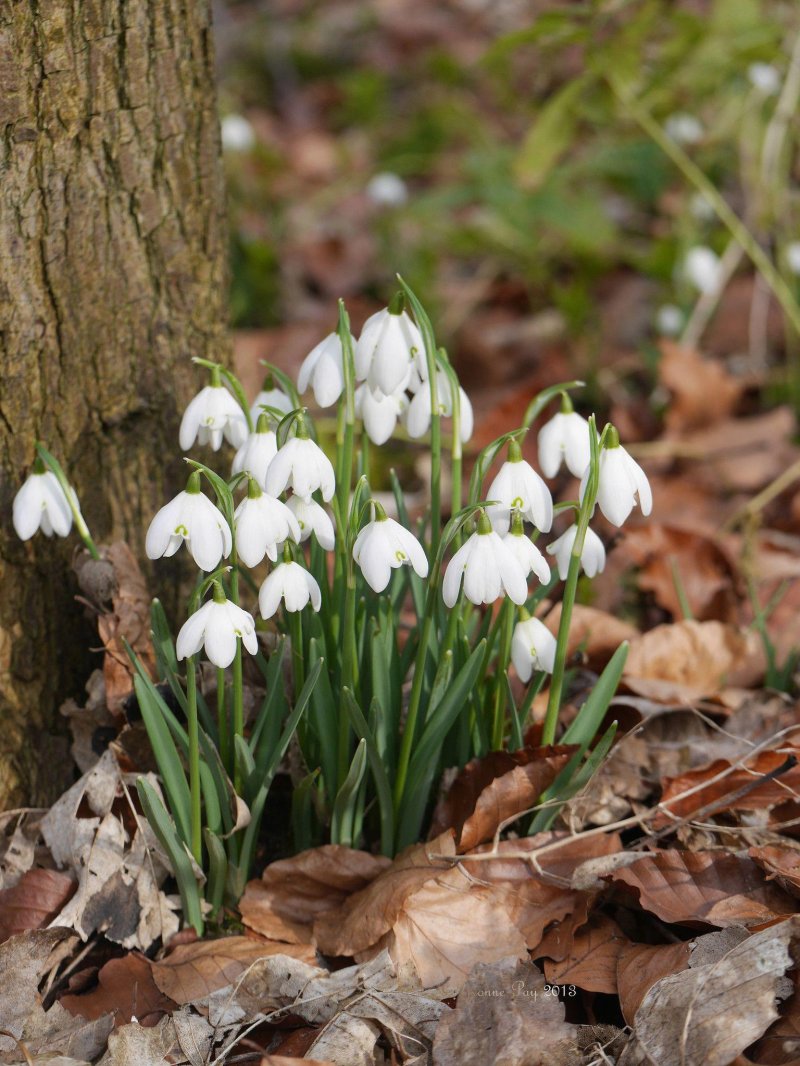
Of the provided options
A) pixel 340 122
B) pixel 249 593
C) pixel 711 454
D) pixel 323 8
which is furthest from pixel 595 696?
pixel 323 8

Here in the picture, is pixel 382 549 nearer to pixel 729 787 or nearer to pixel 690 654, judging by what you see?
pixel 729 787

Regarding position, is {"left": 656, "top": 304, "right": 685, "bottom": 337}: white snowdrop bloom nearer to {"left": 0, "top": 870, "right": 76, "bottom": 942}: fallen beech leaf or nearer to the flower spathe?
the flower spathe

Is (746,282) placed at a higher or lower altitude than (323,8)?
lower

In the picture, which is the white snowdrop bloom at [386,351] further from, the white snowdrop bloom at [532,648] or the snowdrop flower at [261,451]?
the white snowdrop bloom at [532,648]

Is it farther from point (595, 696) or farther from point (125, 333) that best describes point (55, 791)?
point (595, 696)

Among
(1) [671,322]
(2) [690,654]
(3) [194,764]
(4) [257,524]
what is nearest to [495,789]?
(3) [194,764]

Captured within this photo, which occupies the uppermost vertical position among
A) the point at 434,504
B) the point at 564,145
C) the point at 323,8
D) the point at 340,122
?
the point at 323,8
